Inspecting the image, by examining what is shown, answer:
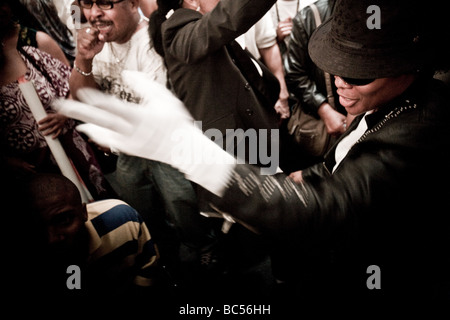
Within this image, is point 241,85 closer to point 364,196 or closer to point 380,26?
point 380,26

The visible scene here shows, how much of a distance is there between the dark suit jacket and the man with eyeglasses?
0.79ft

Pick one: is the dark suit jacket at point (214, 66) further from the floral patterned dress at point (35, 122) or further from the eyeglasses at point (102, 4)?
the floral patterned dress at point (35, 122)

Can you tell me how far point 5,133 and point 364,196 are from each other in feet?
5.49

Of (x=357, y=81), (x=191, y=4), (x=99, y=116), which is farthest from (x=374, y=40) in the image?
(x=191, y=4)

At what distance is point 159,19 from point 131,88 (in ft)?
1.29

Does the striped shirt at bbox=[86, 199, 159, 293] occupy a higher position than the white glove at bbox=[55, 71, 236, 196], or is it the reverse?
the white glove at bbox=[55, 71, 236, 196]

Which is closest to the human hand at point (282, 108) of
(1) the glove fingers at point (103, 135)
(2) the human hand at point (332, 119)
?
(2) the human hand at point (332, 119)

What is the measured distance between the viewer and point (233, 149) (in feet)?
5.89

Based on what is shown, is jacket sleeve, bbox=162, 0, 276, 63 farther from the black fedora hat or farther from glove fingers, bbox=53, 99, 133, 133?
glove fingers, bbox=53, 99, 133, 133

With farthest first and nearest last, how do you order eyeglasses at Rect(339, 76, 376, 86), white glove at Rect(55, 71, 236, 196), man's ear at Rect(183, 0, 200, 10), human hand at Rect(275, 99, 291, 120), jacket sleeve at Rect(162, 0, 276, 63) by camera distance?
human hand at Rect(275, 99, 291, 120), man's ear at Rect(183, 0, 200, 10), jacket sleeve at Rect(162, 0, 276, 63), eyeglasses at Rect(339, 76, 376, 86), white glove at Rect(55, 71, 236, 196)

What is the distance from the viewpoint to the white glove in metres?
0.79

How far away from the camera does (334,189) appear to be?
2.81 ft

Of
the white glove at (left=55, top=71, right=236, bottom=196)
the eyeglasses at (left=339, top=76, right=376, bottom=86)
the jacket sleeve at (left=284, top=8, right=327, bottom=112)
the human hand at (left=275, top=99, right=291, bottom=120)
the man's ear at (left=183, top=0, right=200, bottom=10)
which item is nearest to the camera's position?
the white glove at (left=55, top=71, right=236, bottom=196)

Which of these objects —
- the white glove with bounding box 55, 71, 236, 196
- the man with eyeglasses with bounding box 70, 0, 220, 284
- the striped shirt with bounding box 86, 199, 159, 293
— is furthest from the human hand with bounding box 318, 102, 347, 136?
the white glove with bounding box 55, 71, 236, 196
